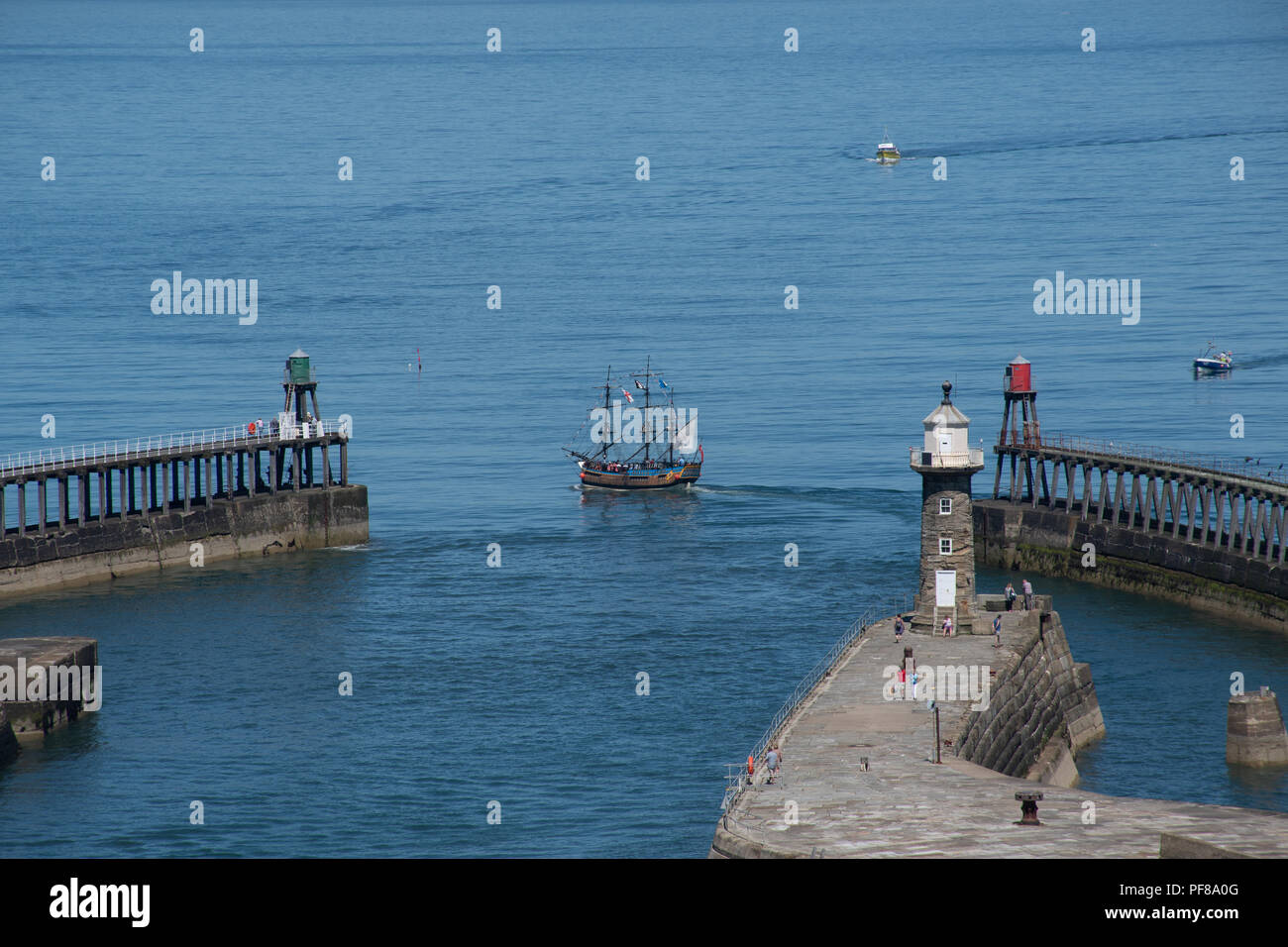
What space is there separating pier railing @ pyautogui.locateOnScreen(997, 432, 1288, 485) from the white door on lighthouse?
30369 mm

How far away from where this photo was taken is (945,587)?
7719 cm

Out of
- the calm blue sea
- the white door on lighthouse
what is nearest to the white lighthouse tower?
the white door on lighthouse

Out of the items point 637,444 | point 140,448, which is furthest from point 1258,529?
point 140,448

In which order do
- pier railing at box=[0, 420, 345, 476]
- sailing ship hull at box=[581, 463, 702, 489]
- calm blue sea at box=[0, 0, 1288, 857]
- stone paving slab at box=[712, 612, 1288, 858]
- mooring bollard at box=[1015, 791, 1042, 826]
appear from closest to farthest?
stone paving slab at box=[712, 612, 1288, 858] < mooring bollard at box=[1015, 791, 1042, 826] < calm blue sea at box=[0, 0, 1288, 857] < pier railing at box=[0, 420, 345, 476] < sailing ship hull at box=[581, 463, 702, 489]

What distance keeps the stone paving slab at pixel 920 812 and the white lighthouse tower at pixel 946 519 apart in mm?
12062

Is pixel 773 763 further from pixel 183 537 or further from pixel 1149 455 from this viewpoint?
pixel 1149 455

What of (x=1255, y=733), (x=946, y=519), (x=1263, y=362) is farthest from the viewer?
(x=1263, y=362)

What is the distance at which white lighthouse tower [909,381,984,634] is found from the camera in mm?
77125

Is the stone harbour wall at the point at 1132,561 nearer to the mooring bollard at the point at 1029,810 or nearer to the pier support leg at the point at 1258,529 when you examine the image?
the pier support leg at the point at 1258,529

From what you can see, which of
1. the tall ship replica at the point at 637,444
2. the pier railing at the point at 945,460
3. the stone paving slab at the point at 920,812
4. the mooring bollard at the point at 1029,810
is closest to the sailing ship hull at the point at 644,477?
the tall ship replica at the point at 637,444

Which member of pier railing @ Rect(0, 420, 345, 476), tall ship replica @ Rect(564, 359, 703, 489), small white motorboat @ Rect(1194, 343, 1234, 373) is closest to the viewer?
pier railing @ Rect(0, 420, 345, 476)

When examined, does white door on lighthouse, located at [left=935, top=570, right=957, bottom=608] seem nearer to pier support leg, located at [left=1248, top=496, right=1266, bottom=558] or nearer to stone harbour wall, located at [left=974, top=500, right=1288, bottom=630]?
stone harbour wall, located at [left=974, top=500, right=1288, bottom=630]

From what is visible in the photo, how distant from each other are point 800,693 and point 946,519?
9.89 meters
